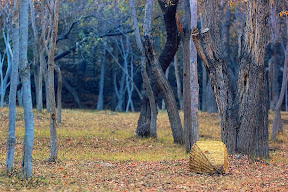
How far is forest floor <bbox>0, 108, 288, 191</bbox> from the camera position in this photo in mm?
8422

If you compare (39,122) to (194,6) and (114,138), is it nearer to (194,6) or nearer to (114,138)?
(114,138)

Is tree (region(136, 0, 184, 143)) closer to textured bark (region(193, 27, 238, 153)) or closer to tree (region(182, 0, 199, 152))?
tree (region(182, 0, 199, 152))

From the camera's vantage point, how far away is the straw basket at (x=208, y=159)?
31.6 feet

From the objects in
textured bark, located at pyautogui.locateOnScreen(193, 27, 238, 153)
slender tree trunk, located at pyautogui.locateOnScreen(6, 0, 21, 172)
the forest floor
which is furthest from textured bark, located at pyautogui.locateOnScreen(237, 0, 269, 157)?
slender tree trunk, located at pyautogui.locateOnScreen(6, 0, 21, 172)

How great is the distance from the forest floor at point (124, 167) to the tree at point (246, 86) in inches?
29.7

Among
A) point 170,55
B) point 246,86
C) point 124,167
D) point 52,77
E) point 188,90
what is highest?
point 170,55

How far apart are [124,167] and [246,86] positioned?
4270 mm

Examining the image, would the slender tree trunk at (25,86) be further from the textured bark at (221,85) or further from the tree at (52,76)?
the textured bark at (221,85)

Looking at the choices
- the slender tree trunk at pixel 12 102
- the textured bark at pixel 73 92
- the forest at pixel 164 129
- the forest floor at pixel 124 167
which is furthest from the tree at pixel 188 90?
the textured bark at pixel 73 92

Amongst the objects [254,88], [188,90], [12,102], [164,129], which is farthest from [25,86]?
[164,129]

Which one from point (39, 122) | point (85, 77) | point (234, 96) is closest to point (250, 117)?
point (234, 96)

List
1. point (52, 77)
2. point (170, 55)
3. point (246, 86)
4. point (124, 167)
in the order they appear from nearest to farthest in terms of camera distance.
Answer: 1. point (124, 167)
2. point (52, 77)
3. point (246, 86)
4. point (170, 55)

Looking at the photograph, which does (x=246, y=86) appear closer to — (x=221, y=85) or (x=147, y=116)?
(x=221, y=85)

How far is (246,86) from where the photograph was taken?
40.3 ft
